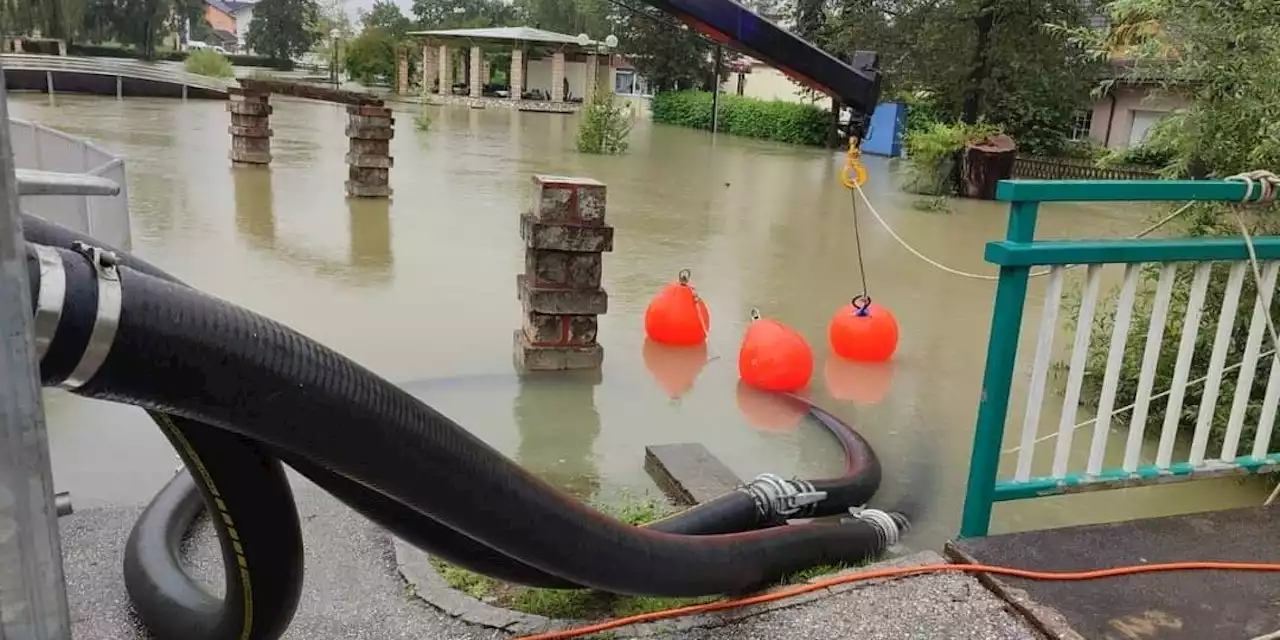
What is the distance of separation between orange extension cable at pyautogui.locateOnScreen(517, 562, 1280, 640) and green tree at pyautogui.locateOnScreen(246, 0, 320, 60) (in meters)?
54.2

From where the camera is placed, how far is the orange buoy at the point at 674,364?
5.19m

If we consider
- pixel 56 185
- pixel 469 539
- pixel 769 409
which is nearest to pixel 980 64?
pixel 769 409

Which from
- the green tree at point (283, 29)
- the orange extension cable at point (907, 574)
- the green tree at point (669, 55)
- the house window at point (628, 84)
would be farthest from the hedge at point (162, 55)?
the orange extension cable at point (907, 574)

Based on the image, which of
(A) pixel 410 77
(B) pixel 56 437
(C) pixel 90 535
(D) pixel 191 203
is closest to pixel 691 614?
(C) pixel 90 535

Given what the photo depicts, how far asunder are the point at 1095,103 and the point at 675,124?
45.0 feet

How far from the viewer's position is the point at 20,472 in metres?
0.84

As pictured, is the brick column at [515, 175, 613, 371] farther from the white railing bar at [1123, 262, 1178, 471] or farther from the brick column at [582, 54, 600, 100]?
the brick column at [582, 54, 600, 100]

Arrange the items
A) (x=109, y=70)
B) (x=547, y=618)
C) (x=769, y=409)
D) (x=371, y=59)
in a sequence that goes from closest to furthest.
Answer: (x=547, y=618), (x=769, y=409), (x=109, y=70), (x=371, y=59)

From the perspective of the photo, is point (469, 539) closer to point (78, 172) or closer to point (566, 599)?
point (566, 599)

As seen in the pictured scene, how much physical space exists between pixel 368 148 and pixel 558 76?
25.1 metres

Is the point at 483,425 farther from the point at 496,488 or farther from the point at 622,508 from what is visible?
the point at 496,488

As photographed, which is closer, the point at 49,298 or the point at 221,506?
the point at 49,298

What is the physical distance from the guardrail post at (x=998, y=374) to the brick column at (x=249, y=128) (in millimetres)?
11119

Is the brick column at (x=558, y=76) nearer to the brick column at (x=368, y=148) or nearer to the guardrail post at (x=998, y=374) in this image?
the brick column at (x=368, y=148)
